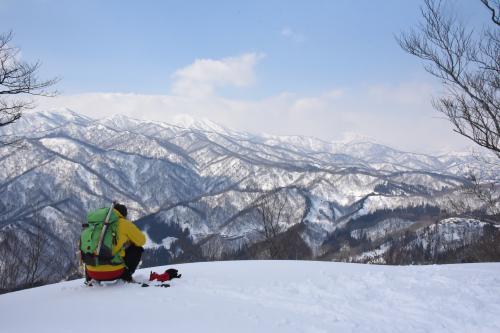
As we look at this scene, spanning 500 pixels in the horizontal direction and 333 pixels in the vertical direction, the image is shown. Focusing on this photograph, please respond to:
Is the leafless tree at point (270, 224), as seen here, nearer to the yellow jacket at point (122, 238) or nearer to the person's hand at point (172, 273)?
the person's hand at point (172, 273)

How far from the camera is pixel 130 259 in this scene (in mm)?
8312

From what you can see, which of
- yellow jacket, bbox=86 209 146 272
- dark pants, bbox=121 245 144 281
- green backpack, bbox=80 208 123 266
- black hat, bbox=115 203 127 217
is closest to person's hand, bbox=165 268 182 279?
dark pants, bbox=121 245 144 281

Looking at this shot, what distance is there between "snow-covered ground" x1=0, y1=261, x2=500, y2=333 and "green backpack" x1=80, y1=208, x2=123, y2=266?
0.57 meters

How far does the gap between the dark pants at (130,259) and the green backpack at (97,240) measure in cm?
32

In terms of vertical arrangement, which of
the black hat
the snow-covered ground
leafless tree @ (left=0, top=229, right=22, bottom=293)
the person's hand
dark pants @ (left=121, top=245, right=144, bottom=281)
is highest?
the black hat

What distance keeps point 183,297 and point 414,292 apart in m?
4.33

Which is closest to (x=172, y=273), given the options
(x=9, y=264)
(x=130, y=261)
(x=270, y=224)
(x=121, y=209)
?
(x=130, y=261)

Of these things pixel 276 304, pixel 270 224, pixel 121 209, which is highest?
pixel 270 224

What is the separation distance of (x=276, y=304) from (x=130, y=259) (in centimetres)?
336

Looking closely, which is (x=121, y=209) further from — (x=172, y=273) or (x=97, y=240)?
(x=172, y=273)

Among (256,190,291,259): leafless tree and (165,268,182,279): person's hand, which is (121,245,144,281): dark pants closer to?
(165,268,182,279): person's hand

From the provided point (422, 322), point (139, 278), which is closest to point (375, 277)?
point (422, 322)

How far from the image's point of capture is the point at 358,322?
5.86m

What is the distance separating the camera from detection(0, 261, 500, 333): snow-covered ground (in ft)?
18.6
